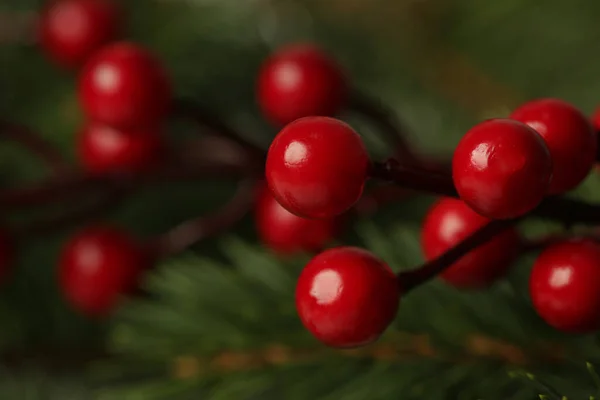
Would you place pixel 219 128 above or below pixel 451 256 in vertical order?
above

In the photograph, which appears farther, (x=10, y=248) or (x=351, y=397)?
(x=10, y=248)

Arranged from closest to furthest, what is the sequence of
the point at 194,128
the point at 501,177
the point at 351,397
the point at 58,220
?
1. the point at 501,177
2. the point at 351,397
3. the point at 58,220
4. the point at 194,128

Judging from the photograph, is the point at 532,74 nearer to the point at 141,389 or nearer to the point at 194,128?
the point at 194,128

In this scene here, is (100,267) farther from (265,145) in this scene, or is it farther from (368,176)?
(368,176)

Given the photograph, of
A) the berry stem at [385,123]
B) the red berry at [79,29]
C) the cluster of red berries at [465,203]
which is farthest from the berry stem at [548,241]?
the red berry at [79,29]

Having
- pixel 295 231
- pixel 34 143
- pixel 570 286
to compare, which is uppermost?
pixel 34 143

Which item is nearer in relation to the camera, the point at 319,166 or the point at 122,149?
the point at 319,166

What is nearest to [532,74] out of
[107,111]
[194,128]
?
[194,128]

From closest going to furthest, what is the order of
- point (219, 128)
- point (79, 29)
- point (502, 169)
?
point (502, 169), point (219, 128), point (79, 29)

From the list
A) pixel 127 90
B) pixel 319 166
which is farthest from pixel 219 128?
pixel 319 166
